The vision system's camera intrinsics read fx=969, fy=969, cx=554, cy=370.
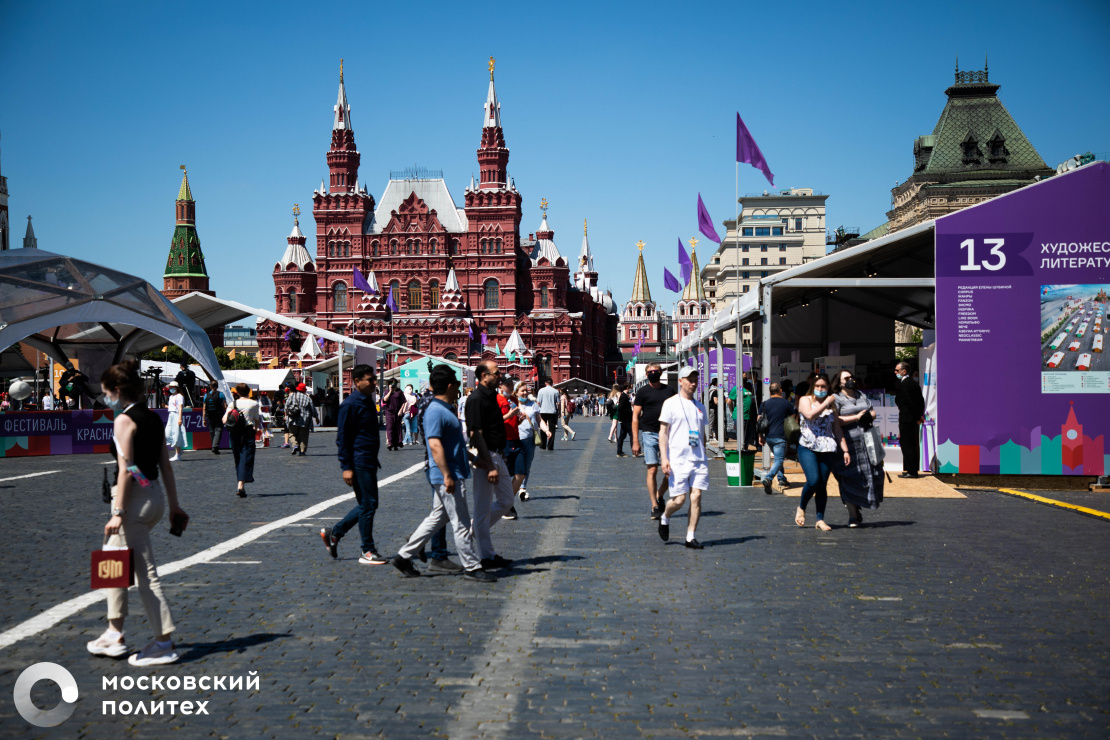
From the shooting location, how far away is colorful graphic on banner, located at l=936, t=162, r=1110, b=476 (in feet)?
48.4

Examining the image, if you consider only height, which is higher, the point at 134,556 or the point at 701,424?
the point at 701,424

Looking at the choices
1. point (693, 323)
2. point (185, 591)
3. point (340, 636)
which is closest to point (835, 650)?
point (340, 636)

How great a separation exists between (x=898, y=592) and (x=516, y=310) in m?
85.0

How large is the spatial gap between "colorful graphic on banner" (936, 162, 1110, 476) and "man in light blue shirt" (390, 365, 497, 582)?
9990 mm

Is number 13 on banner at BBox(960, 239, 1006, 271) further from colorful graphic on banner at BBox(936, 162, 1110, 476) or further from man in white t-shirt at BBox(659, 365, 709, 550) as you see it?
man in white t-shirt at BBox(659, 365, 709, 550)

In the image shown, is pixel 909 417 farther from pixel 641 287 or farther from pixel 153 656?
pixel 641 287

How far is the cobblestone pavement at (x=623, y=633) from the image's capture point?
447 centimetres

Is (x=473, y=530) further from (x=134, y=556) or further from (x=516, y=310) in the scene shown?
(x=516, y=310)

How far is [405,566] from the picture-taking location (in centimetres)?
777

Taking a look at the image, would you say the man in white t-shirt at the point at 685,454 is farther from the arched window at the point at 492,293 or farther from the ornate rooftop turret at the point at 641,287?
the ornate rooftop turret at the point at 641,287

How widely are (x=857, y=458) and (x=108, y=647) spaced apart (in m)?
7.75

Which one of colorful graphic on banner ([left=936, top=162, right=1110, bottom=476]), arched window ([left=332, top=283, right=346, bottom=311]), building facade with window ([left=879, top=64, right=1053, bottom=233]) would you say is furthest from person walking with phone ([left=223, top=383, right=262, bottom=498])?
arched window ([left=332, top=283, right=346, bottom=311])

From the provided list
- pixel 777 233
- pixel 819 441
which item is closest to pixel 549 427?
pixel 819 441

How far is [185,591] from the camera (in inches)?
284
